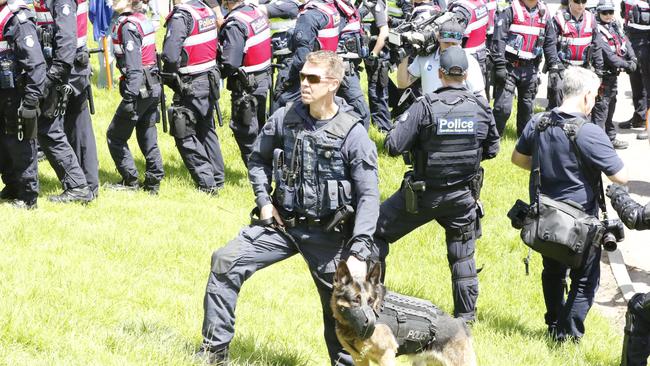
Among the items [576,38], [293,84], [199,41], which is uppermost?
[199,41]

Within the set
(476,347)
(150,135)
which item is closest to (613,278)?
(476,347)

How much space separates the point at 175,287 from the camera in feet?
24.7

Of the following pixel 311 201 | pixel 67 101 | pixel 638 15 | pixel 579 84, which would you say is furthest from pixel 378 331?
pixel 638 15

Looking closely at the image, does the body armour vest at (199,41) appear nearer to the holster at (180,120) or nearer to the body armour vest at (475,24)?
the holster at (180,120)

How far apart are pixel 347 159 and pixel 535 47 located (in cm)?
787

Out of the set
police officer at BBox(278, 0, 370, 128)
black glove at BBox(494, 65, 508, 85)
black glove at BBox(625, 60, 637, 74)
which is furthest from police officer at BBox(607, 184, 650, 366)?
black glove at BBox(625, 60, 637, 74)

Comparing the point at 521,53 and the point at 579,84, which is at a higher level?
the point at 579,84

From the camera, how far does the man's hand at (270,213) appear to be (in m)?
5.64

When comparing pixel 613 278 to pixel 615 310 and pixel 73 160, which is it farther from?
pixel 73 160

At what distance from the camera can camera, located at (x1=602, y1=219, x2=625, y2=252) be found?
6.67 m

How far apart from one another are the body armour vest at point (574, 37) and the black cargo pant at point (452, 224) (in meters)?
6.63

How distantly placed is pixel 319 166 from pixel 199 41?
16.6 ft

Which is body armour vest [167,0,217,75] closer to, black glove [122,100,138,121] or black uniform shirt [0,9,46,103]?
black glove [122,100,138,121]

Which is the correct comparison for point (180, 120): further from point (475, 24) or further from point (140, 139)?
point (475, 24)
